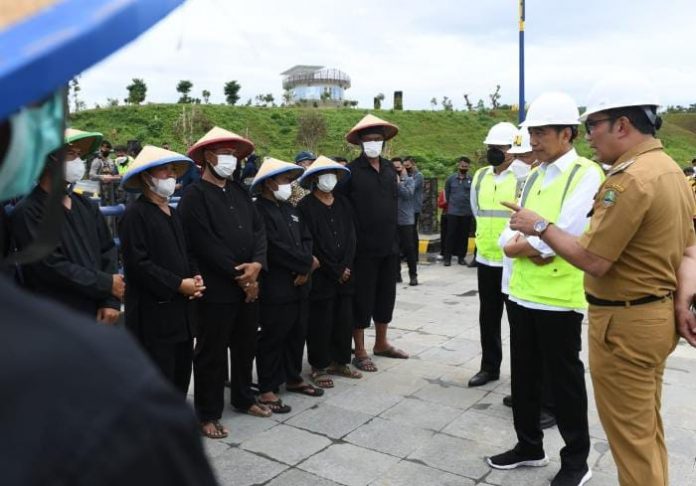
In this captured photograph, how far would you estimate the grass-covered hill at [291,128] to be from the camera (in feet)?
82.2

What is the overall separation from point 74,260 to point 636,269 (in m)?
2.77

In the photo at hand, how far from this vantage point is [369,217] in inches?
217

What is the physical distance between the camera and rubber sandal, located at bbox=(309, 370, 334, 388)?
16.4ft

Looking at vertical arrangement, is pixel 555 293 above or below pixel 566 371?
above

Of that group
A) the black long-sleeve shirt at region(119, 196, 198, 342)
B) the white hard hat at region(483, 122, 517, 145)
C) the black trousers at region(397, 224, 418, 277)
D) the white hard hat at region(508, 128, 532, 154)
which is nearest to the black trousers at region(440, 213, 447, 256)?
the black trousers at region(397, 224, 418, 277)

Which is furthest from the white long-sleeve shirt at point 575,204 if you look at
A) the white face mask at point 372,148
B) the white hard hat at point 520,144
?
the white face mask at point 372,148

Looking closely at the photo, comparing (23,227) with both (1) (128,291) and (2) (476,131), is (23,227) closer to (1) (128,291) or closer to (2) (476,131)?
(1) (128,291)

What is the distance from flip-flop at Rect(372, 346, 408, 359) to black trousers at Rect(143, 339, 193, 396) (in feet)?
7.01

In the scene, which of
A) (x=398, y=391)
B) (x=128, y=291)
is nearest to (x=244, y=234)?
(x=128, y=291)

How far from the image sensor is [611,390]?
2742 mm

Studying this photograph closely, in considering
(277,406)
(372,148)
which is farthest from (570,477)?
(372,148)

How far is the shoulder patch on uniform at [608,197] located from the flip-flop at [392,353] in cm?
330

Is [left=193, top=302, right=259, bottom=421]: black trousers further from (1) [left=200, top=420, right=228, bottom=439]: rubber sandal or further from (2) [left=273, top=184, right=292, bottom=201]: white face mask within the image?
(2) [left=273, top=184, right=292, bottom=201]: white face mask

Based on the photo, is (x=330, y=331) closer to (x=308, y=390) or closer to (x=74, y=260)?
(x=308, y=390)
